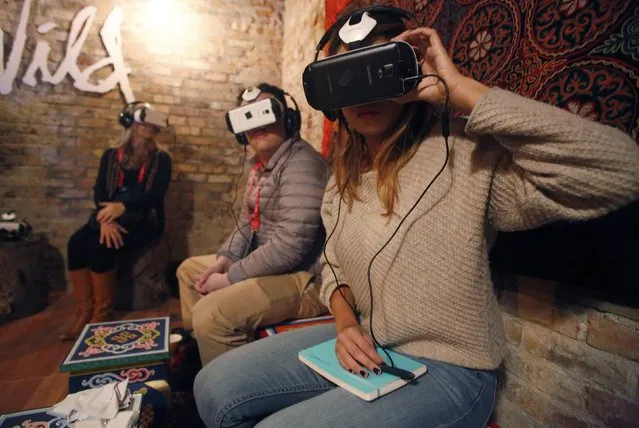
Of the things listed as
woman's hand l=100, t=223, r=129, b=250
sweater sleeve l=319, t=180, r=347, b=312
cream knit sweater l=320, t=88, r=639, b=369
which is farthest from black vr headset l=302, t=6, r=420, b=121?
woman's hand l=100, t=223, r=129, b=250

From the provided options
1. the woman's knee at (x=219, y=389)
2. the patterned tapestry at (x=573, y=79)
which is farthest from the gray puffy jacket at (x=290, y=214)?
the patterned tapestry at (x=573, y=79)

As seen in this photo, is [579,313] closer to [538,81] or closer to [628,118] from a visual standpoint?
[628,118]

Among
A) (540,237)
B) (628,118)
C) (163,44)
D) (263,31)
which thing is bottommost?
(540,237)

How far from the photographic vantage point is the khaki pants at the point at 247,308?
1461 mm

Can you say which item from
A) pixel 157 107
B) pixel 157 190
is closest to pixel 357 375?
pixel 157 190

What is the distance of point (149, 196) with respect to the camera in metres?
2.81

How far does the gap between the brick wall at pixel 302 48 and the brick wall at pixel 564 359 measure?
1990 mm

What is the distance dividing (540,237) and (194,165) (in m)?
3.09

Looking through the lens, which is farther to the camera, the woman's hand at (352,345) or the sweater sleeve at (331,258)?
the sweater sleeve at (331,258)

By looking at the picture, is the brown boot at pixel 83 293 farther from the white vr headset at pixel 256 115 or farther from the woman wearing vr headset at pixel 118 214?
the white vr headset at pixel 256 115

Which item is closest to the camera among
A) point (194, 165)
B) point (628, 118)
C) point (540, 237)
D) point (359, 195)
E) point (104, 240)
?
point (628, 118)

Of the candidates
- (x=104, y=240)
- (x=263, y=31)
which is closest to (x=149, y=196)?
(x=104, y=240)

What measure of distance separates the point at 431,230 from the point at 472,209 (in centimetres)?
10

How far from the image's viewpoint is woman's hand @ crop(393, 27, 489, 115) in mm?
760
